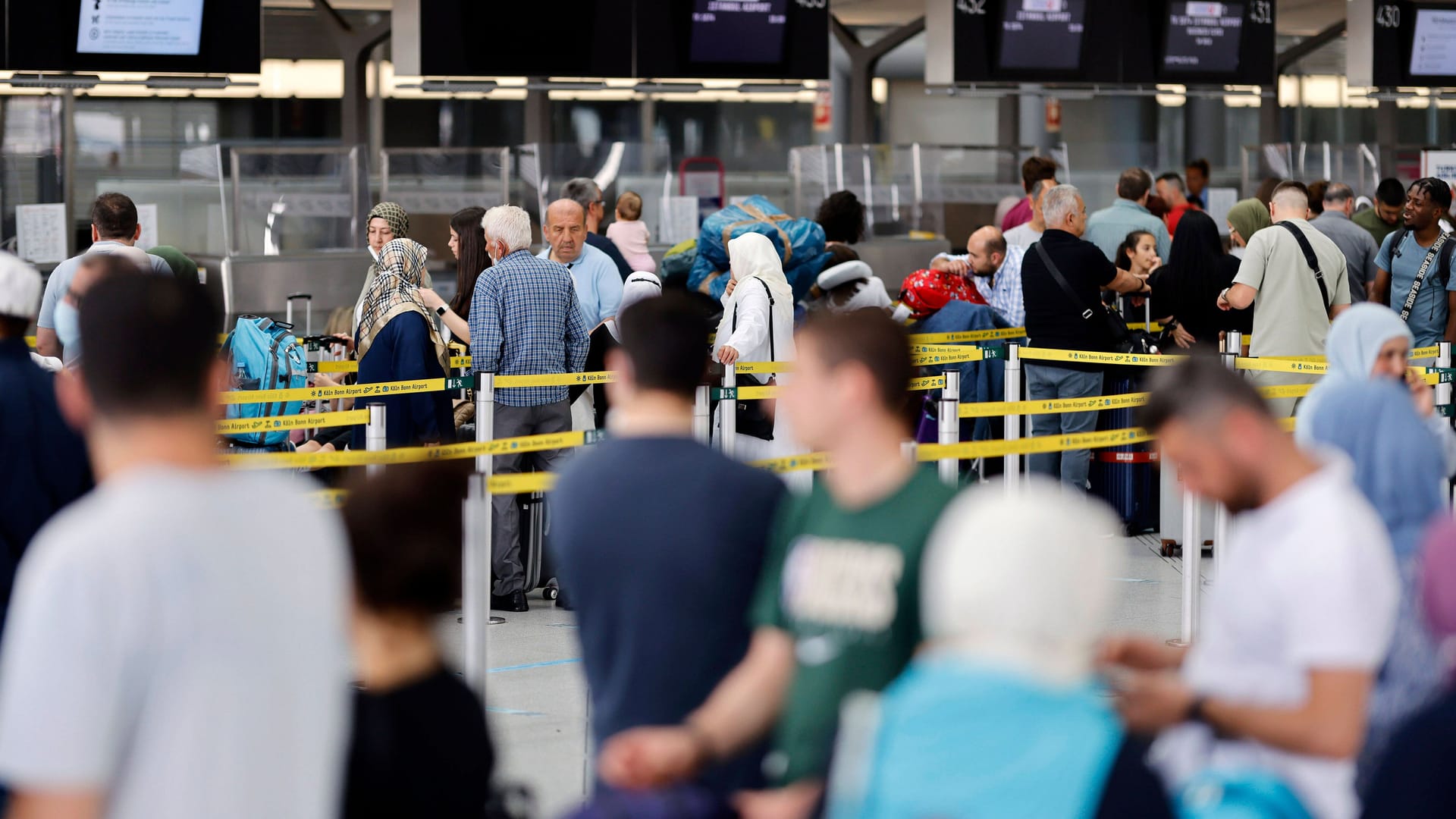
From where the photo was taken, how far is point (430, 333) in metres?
7.45

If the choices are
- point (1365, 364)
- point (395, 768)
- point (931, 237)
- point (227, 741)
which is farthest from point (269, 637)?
point (931, 237)

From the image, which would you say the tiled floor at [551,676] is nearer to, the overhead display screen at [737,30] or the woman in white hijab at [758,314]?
the woman in white hijab at [758,314]

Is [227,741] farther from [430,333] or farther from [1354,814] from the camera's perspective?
[430,333]

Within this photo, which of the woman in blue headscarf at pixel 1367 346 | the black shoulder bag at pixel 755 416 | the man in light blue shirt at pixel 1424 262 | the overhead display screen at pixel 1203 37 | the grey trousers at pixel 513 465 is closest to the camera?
the woman in blue headscarf at pixel 1367 346

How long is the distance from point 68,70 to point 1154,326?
6.85 metres

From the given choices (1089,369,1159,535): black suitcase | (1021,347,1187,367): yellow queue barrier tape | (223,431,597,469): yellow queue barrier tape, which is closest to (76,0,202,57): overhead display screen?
(223,431,597,469): yellow queue barrier tape

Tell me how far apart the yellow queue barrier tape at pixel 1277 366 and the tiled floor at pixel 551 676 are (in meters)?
0.98

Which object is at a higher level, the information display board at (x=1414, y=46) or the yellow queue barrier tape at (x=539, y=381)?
the information display board at (x=1414, y=46)

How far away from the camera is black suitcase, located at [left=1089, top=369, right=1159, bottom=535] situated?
912cm

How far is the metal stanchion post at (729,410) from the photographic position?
7266mm

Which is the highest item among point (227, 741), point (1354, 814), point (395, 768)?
point (227, 741)

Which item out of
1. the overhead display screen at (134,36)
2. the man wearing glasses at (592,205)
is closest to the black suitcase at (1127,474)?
the man wearing glasses at (592,205)

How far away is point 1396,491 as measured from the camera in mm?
3402

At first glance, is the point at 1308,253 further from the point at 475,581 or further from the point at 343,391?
the point at 475,581
